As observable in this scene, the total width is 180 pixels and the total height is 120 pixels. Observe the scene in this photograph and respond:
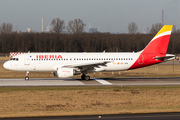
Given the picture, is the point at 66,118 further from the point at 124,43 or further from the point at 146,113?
the point at 124,43

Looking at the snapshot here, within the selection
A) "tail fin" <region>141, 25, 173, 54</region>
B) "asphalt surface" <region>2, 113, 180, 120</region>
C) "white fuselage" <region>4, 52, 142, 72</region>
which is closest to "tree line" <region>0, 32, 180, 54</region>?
"tail fin" <region>141, 25, 173, 54</region>

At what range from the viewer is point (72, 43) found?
134 m

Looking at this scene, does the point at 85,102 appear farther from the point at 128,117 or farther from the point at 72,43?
the point at 72,43

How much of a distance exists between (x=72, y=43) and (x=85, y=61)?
96241mm

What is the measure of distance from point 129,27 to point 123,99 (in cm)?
17123

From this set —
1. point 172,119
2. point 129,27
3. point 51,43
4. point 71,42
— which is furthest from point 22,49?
point 172,119

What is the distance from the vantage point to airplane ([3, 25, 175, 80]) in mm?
37750

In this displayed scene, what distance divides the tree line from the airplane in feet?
290

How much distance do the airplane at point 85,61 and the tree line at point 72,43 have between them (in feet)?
290

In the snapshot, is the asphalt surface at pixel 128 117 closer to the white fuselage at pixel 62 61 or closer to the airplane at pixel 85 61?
the airplane at pixel 85 61

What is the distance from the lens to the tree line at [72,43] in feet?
429

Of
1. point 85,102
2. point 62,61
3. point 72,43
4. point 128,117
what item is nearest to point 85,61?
point 62,61

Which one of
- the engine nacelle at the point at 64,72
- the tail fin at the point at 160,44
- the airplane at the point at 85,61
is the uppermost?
the tail fin at the point at 160,44

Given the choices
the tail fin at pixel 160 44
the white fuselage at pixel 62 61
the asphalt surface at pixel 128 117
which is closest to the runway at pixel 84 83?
the white fuselage at pixel 62 61
